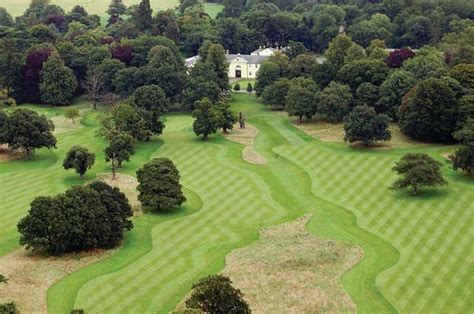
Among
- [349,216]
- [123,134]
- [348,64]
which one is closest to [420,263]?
[349,216]

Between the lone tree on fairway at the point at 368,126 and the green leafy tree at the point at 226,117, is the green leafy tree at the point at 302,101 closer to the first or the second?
the green leafy tree at the point at 226,117

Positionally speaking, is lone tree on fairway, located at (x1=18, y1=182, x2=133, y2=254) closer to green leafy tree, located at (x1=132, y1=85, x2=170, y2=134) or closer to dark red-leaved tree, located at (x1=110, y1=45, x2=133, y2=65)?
green leafy tree, located at (x1=132, y1=85, x2=170, y2=134)

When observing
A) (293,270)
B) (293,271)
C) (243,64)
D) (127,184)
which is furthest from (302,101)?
(293,271)

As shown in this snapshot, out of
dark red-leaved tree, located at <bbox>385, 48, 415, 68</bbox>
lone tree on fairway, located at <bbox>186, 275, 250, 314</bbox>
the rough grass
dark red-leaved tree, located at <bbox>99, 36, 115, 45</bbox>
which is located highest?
dark red-leaved tree, located at <bbox>99, 36, 115, 45</bbox>

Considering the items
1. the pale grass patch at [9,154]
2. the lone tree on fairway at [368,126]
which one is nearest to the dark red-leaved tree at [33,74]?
the pale grass patch at [9,154]

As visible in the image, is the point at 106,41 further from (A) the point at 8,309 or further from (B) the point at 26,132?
(A) the point at 8,309

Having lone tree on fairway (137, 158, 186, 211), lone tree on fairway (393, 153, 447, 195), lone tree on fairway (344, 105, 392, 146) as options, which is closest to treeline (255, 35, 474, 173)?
lone tree on fairway (344, 105, 392, 146)

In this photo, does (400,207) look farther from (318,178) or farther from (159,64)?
(159,64)
